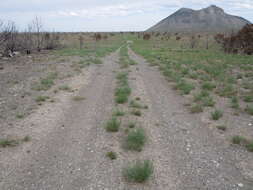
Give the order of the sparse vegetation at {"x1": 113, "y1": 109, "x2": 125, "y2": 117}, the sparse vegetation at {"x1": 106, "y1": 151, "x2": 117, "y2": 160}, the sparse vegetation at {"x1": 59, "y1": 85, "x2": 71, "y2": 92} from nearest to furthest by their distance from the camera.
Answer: the sparse vegetation at {"x1": 106, "y1": 151, "x2": 117, "y2": 160}, the sparse vegetation at {"x1": 113, "y1": 109, "x2": 125, "y2": 117}, the sparse vegetation at {"x1": 59, "y1": 85, "x2": 71, "y2": 92}

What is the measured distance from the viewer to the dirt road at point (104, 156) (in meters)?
3.08

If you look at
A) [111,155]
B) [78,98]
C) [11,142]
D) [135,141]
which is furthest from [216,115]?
[11,142]

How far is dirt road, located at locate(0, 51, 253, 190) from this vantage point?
308 cm

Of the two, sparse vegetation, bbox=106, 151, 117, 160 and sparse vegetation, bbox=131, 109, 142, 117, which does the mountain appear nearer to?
sparse vegetation, bbox=131, 109, 142, 117

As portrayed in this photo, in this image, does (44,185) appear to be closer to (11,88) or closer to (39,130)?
(39,130)

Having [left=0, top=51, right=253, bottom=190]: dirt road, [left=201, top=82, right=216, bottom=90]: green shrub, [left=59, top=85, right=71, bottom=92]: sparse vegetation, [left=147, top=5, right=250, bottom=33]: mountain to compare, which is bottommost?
[left=0, top=51, right=253, bottom=190]: dirt road

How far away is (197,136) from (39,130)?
3361 mm

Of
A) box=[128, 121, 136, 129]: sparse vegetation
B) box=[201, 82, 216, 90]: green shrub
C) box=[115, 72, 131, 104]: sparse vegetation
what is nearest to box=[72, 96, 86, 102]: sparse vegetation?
box=[115, 72, 131, 104]: sparse vegetation

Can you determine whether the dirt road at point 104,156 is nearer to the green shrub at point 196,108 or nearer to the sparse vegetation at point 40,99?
the green shrub at point 196,108

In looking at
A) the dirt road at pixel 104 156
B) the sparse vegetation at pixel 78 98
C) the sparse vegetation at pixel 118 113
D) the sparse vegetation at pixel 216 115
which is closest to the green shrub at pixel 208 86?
the dirt road at pixel 104 156

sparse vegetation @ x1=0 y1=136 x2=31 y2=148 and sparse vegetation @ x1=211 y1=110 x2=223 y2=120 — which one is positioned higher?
sparse vegetation @ x1=211 y1=110 x2=223 y2=120

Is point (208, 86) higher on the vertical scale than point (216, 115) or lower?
higher

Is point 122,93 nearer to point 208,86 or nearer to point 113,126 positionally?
point 113,126

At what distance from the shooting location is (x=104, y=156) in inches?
147
